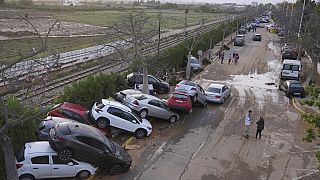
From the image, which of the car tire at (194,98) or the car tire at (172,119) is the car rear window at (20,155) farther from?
the car tire at (194,98)

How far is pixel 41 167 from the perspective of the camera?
11.3 metres

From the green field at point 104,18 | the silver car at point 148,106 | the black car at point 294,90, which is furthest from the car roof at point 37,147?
the green field at point 104,18

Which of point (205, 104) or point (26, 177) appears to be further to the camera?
point (205, 104)

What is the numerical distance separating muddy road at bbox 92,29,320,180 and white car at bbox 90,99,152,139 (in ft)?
1.78

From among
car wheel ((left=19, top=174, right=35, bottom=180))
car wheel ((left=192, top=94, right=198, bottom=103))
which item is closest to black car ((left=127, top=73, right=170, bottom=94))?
car wheel ((left=192, top=94, right=198, bottom=103))

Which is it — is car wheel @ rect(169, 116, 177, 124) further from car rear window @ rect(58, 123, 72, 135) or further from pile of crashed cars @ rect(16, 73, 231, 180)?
car rear window @ rect(58, 123, 72, 135)

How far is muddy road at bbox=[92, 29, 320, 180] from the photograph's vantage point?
13531 millimetres

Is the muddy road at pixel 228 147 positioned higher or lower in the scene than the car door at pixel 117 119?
lower

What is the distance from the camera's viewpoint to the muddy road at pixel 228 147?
13.5 metres

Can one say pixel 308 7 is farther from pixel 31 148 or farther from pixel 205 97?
pixel 31 148

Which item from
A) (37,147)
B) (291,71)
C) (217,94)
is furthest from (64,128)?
(291,71)

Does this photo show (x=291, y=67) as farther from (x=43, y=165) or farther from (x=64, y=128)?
(x=43, y=165)

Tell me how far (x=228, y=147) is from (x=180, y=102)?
4.09 meters

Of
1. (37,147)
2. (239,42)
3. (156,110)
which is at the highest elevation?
(37,147)
